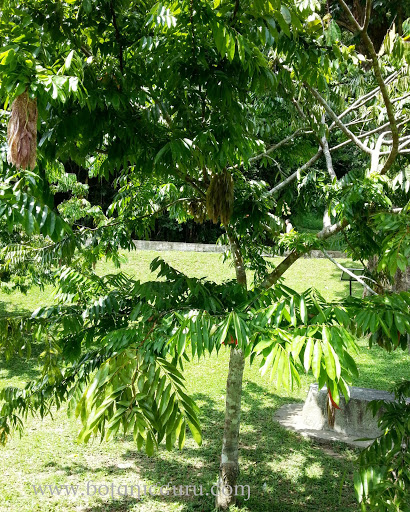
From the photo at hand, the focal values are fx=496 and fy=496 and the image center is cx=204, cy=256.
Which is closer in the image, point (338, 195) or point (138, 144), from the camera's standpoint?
point (138, 144)

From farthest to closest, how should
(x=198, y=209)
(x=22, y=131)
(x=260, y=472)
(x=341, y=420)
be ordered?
(x=341, y=420) → (x=260, y=472) → (x=198, y=209) → (x=22, y=131)

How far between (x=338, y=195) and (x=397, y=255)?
1696 mm

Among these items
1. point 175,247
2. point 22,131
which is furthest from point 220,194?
point 175,247

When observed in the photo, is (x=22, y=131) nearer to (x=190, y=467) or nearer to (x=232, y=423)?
(x=232, y=423)

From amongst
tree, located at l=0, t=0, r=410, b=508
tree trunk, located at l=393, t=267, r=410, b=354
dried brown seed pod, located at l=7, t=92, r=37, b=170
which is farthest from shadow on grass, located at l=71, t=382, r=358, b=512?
dried brown seed pod, located at l=7, t=92, r=37, b=170

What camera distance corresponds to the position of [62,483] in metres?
5.44

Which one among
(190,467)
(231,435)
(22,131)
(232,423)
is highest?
(22,131)

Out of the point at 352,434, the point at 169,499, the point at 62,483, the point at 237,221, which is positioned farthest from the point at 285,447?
the point at 237,221

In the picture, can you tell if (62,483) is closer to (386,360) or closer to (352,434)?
(352,434)

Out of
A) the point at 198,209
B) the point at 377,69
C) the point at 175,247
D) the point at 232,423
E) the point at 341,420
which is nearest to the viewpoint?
the point at 377,69

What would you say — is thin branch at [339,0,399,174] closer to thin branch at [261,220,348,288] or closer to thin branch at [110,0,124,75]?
thin branch at [261,220,348,288]

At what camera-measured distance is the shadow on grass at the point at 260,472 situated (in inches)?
201

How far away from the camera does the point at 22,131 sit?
2.10 m

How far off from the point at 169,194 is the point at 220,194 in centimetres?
138
